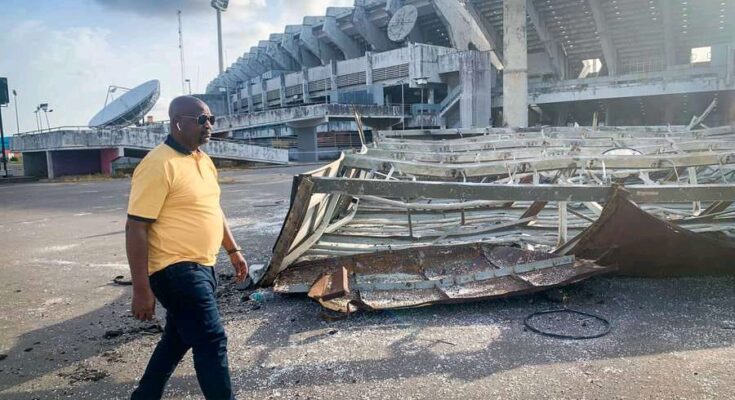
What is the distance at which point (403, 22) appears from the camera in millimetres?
36844

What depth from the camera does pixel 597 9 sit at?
30.0 metres

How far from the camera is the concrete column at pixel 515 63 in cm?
2639

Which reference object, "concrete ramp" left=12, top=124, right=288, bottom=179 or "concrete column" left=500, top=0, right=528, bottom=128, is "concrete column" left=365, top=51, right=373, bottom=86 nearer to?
"concrete ramp" left=12, top=124, right=288, bottom=179

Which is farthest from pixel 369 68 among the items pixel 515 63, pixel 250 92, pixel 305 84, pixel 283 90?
pixel 250 92

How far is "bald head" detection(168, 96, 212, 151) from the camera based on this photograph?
2455 millimetres

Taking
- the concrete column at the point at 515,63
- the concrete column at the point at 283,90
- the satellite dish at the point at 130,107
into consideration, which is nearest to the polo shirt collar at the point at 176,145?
the concrete column at the point at 515,63

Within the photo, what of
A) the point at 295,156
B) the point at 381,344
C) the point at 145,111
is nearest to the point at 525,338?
the point at 381,344

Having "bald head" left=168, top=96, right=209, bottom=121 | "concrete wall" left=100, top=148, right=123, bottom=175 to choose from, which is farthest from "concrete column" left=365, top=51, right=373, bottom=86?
"bald head" left=168, top=96, right=209, bottom=121

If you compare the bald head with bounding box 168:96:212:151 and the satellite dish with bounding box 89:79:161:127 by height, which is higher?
the satellite dish with bounding box 89:79:161:127

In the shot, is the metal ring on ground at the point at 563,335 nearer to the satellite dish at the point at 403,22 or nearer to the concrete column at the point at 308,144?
the concrete column at the point at 308,144

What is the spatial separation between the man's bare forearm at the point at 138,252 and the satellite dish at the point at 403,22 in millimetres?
36753

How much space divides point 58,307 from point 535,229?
5.04m

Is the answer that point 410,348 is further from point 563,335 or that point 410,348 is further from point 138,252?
point 138,252

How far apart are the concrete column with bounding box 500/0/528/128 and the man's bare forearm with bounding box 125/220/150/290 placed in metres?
26.0
